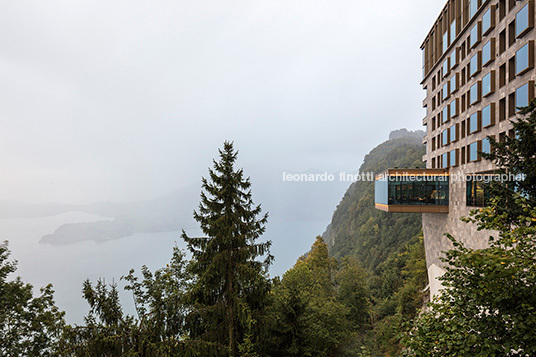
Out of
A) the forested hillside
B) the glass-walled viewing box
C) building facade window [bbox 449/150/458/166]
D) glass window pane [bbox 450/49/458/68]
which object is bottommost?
the forested hillside

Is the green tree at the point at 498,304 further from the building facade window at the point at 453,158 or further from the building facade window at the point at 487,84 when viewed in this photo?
the building facade window at the point at 453,158

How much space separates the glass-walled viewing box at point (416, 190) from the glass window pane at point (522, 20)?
12273 mm

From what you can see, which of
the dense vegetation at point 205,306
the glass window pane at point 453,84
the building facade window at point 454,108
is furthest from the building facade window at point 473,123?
the dense vegetation at point 205,306

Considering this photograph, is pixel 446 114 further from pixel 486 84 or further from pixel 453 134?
pixel 486 84

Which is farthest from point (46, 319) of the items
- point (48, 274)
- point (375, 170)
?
point (48, 274)

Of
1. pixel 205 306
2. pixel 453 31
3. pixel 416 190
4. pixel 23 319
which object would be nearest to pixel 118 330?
pixel 205 306

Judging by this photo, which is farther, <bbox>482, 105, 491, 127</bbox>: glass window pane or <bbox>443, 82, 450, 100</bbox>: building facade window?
<bbox>443, 82, 450, 100</bbox>: building facade window

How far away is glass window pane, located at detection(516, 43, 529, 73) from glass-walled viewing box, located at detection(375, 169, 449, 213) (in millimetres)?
10840

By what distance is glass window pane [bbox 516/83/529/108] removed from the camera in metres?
16.1

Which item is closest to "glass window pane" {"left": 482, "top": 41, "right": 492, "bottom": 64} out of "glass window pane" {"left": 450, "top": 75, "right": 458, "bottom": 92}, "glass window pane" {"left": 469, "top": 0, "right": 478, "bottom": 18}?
"glass window pane" {"left": 469, "top": 0, "right": 478, "bottom": 18}

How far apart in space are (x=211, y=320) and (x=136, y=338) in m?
4.13

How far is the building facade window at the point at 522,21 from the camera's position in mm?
16094

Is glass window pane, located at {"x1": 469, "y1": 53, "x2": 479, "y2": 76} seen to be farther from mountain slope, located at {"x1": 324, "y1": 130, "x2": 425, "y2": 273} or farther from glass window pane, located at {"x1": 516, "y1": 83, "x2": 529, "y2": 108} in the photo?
mountain slope, located at {"x1": 324, "y1": 130, "x2": 425, "y2": 273}

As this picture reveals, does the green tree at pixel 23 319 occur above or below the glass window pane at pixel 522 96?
below
